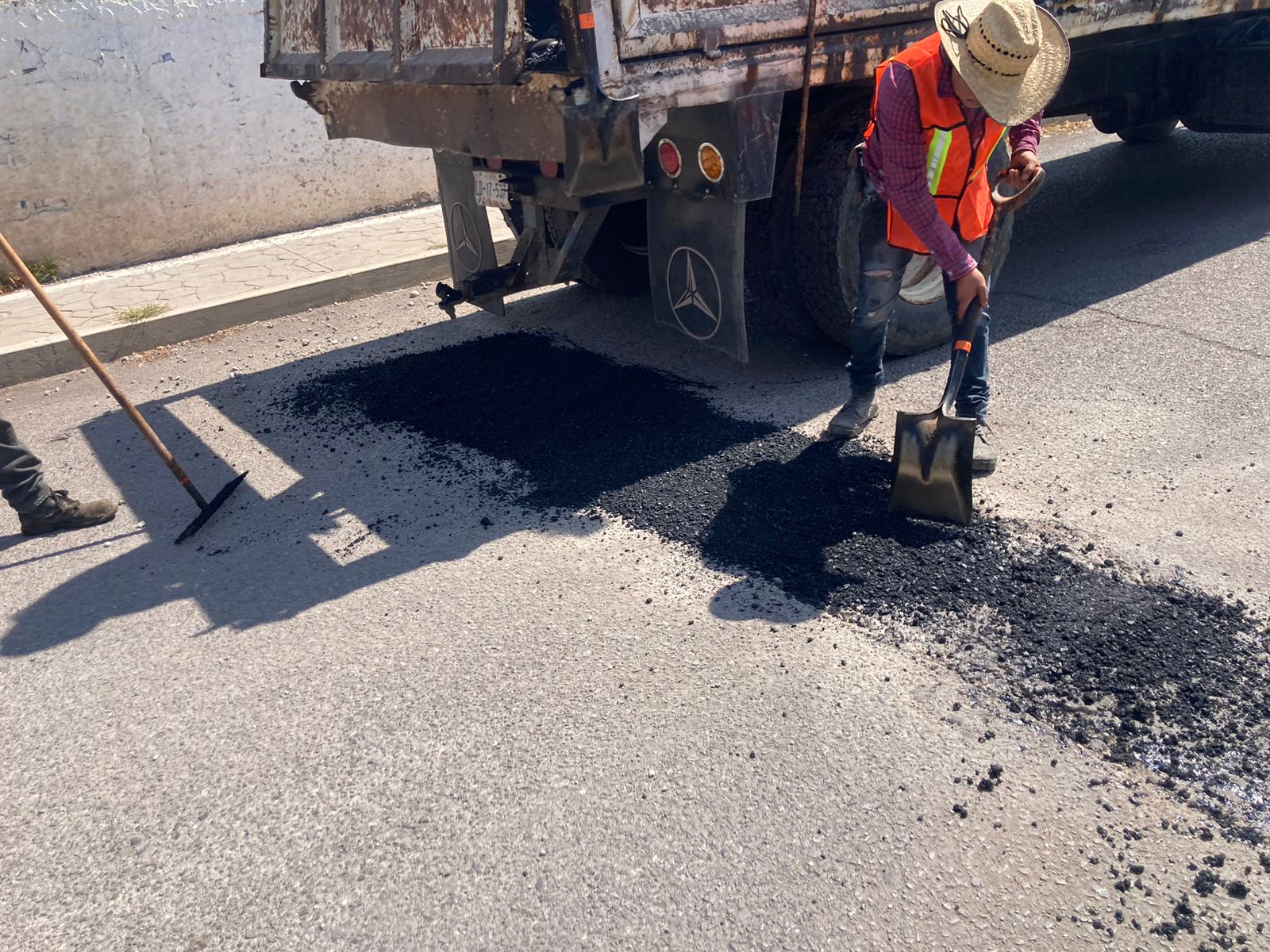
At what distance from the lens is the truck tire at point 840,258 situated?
188 inches

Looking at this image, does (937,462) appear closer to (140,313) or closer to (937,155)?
(937,155)

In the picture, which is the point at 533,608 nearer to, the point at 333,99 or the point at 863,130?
the point at 863,130

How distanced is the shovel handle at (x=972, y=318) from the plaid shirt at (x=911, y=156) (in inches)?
8.5

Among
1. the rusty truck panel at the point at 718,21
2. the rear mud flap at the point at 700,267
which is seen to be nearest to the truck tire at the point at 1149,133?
the rusty truck panel at the point at 718,21

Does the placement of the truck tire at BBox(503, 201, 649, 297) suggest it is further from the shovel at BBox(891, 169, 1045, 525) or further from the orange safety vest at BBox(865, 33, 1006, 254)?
the shovel at BBox(891, 169, 1045, 525)

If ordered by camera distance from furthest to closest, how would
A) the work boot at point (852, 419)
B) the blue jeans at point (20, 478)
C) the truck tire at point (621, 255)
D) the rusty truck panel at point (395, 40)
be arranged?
the truck tire at point (621, 255), the work boot at point (852, 419), the blue jeans at point (20, 478), the rusty truck panel at point (395, 40)

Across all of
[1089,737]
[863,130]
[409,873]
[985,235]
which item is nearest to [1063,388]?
[985,235]

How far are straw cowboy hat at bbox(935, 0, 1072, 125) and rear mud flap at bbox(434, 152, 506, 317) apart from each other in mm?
2670

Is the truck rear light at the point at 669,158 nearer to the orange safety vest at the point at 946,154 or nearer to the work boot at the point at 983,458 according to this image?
the orange safety vest at the point at 946,154

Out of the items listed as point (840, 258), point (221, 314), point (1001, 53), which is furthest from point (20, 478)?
point (1001, 53)

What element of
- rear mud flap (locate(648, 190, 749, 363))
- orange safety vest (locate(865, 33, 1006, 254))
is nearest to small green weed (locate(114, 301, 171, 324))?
rear mud flap (locate(648, 190, 749, 363))

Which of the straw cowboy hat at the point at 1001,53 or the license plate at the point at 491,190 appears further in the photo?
the license plate at the point at 491,190

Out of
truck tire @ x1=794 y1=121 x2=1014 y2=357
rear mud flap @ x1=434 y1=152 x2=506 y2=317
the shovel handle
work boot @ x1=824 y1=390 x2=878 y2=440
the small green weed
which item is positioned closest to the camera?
the shovel handle

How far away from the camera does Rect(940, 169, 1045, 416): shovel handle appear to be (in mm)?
3717
